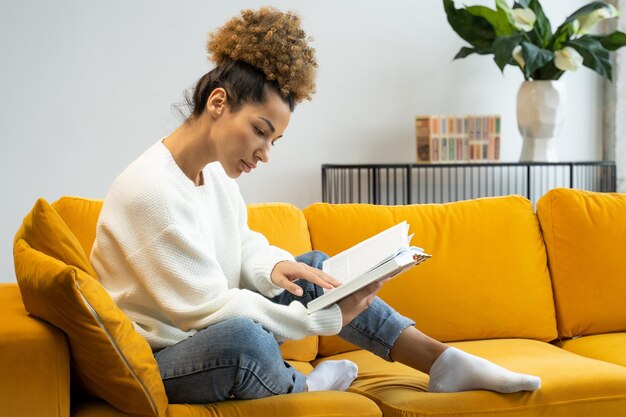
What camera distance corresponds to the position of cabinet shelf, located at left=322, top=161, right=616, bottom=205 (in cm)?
378

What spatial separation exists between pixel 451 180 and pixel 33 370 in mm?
2876

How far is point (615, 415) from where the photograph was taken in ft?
6.06

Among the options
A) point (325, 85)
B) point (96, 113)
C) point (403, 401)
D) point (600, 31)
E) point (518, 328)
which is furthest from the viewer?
point (600, 31)

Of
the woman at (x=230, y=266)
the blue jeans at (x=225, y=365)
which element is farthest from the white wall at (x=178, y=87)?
the blue jeans at (x=225, y=365)

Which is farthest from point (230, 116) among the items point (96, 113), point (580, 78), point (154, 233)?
point (580, 78)

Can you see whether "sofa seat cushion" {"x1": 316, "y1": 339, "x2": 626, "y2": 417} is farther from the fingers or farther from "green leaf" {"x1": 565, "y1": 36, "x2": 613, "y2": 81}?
"green leaf" {"x1": 565, "y1": 36, "x2": 613, "y2": 81}

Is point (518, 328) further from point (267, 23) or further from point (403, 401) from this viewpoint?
point (267, 23)

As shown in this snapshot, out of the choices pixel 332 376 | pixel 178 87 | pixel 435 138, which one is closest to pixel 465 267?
pixel 332 376

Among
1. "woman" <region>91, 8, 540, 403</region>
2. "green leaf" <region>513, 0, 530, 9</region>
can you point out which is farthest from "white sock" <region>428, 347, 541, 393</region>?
"green leaf" <region>513, 0, 530, 9</region>

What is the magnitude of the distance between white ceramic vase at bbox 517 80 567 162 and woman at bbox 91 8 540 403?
6.68 feet

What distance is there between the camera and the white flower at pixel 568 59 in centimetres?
355

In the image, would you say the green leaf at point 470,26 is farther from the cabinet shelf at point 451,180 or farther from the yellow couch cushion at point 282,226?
the yellow couch cushion at point 282,226

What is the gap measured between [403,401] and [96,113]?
7.39 ft

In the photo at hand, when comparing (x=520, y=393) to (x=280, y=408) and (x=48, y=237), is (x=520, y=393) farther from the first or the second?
(x=48, y=237)
